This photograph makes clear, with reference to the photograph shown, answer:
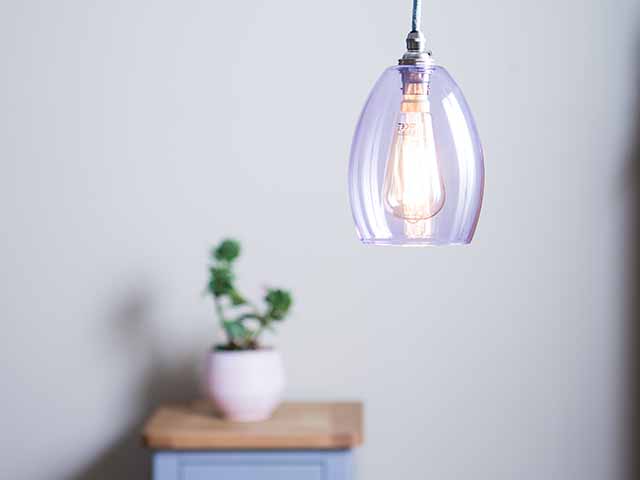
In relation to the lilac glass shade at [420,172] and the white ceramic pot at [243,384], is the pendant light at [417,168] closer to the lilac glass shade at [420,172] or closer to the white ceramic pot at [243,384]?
the lilac glass shade at [420,172]

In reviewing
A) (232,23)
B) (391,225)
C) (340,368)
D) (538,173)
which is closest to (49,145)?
(232,23)

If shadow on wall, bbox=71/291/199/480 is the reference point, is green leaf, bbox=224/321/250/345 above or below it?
above

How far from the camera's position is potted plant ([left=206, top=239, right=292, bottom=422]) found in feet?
6.80

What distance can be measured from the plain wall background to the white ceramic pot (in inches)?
10.2

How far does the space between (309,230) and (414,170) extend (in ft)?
4.29

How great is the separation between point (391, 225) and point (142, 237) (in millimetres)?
1400

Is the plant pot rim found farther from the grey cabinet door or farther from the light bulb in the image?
the light bulb

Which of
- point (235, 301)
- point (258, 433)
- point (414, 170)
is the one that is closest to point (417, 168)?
point (414, 170)

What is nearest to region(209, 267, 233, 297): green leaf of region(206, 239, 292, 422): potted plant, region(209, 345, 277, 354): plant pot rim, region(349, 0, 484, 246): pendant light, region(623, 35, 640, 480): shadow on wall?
region(206, 239, 292, 422): potted plant

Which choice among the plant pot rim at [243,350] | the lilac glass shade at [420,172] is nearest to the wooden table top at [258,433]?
the plant pot rim at [243,350]

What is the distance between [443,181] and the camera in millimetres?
1051

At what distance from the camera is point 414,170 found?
3.43 feet

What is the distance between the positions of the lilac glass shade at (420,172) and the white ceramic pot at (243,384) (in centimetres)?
106

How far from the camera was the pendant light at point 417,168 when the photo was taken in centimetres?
105
